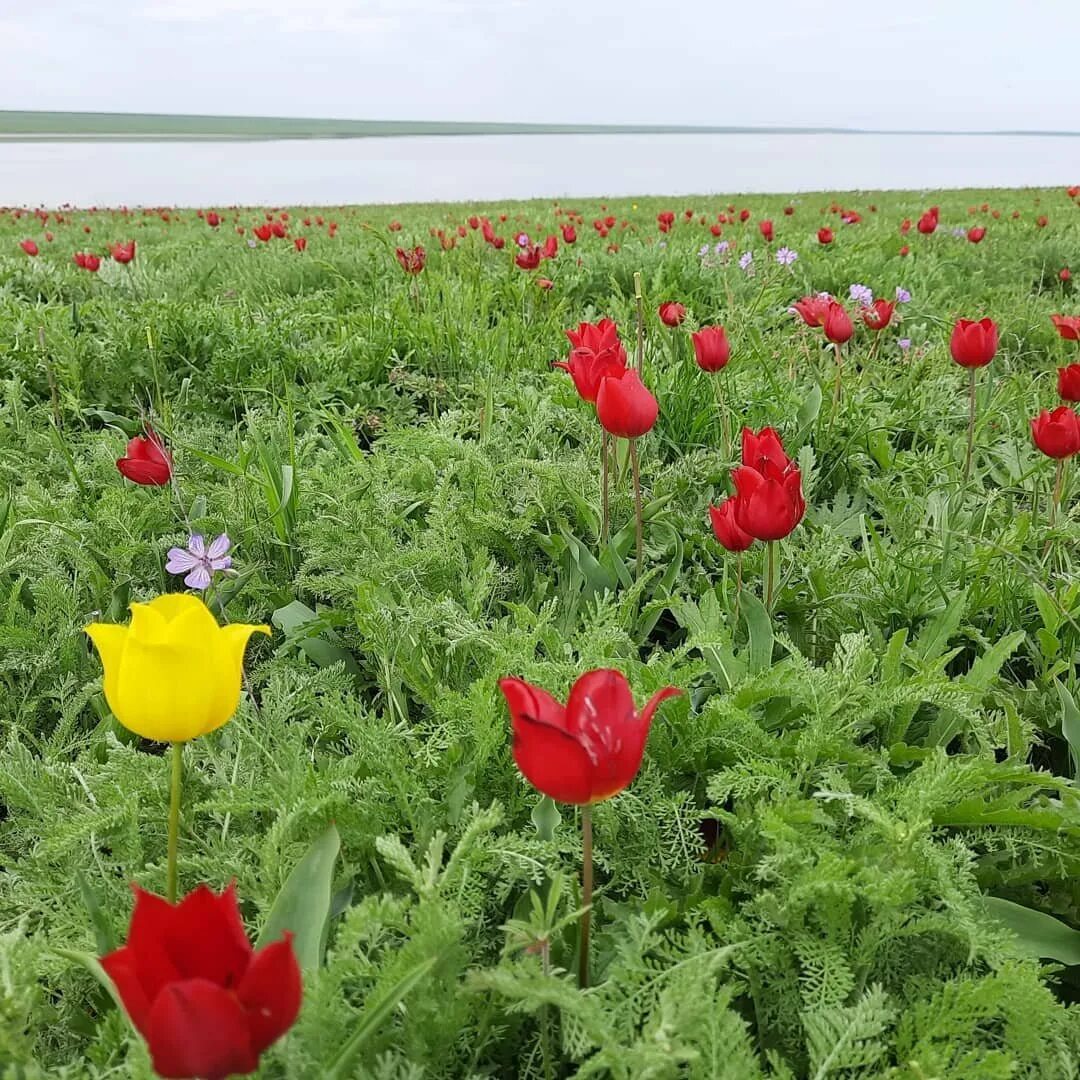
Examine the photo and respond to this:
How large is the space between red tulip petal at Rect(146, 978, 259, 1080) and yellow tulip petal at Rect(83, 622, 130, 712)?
375 mm

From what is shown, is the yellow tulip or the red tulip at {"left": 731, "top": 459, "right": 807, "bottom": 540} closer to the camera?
the yellow tulip

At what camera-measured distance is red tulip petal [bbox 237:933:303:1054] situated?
54 cm

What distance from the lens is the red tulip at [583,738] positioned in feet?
2.35

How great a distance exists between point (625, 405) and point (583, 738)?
0.80 metres

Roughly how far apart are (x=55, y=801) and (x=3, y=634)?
A: 1.51ft

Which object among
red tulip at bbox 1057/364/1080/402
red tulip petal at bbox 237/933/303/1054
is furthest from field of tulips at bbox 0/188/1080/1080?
red tulip at bbox 1057/364/1080/402

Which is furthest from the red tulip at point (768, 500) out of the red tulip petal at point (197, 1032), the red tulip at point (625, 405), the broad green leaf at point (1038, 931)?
the red tulip petal at point (197, 1032)

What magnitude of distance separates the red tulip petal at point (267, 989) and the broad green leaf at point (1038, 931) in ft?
2.77

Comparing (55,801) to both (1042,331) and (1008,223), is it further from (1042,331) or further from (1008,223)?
(1008,223)

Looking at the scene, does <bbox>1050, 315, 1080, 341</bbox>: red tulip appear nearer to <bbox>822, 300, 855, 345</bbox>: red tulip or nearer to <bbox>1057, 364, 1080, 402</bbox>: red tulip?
<bbox>1057, 364, 1080, 402</bbox>: red tulip

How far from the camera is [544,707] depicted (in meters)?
0.78

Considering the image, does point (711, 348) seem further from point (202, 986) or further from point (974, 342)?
point (202, 986)

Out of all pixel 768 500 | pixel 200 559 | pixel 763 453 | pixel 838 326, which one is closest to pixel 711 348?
pixel 838 326

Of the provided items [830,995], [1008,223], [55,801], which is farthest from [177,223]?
[830,995]
